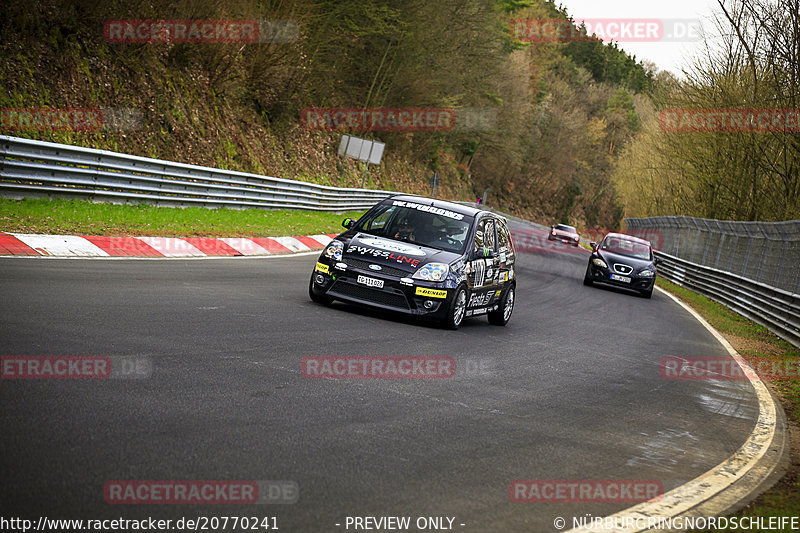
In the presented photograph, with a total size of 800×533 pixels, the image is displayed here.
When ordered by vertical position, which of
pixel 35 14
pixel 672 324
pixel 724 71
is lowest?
pixel 672 324

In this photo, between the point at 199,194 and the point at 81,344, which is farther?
the point at 199,194

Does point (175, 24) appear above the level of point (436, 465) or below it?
above

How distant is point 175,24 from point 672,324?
57.9 ft

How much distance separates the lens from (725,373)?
37.8 feet

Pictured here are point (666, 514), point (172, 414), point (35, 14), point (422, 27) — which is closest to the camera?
point (666, 514)

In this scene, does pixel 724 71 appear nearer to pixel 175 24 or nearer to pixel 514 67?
pixel 175 24

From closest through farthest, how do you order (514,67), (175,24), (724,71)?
(175,24)
(724,71)
(514,67)

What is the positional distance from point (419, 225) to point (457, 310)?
139 cm

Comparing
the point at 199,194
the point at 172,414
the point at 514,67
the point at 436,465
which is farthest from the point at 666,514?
the point at 514,67

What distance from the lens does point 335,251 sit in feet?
35.7

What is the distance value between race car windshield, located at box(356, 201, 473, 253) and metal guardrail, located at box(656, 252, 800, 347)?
7967mm
